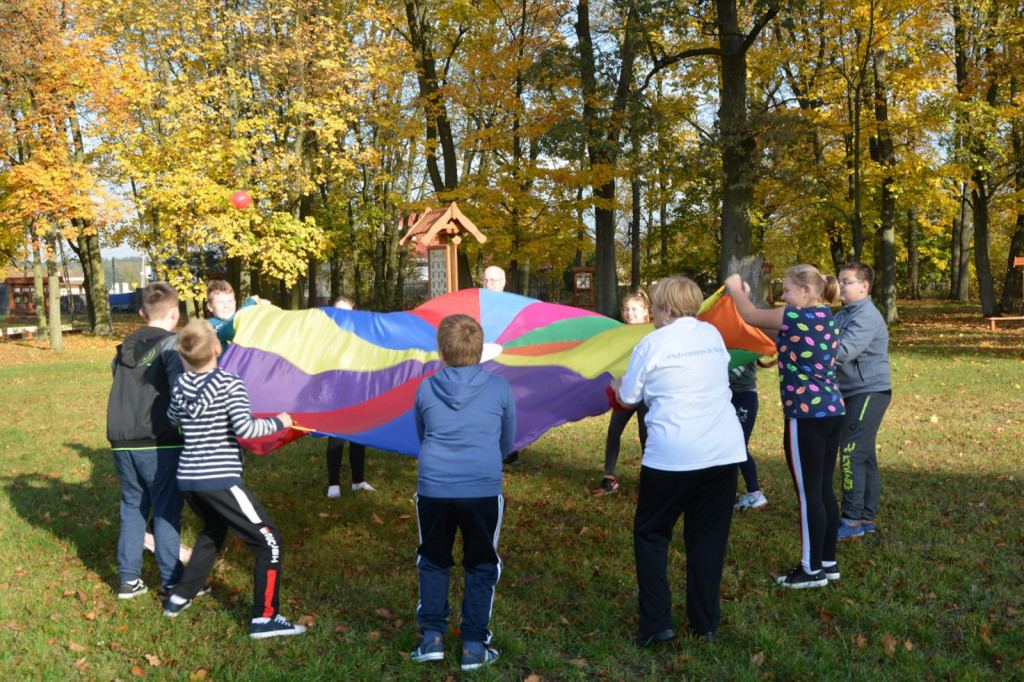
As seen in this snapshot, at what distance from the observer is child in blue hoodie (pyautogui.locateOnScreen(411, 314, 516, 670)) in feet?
13.6

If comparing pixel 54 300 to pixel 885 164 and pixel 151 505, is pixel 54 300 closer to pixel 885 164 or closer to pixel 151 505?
pixel 151 505

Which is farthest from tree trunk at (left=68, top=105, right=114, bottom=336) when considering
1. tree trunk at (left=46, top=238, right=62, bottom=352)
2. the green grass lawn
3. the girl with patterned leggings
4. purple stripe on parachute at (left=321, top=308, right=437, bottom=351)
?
the girl with patterned leggings

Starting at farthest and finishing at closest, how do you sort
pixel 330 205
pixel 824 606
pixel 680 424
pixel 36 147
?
1. pixel 330 205
2. pixel 36 147
3. pixel 824 606
4. pixel 680 424

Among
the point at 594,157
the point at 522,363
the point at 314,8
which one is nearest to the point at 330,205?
the point at 314,8

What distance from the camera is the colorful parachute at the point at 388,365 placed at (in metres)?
5.50

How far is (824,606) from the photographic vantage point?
200 inches

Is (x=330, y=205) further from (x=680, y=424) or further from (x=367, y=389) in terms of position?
(x=680, y=424)

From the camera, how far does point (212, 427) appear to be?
183 inches

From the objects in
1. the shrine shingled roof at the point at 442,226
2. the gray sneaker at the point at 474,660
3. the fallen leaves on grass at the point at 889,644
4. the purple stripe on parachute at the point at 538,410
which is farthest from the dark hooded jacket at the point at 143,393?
the shrine shingled roof at the point at 442,226

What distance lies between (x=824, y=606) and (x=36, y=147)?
881 inches

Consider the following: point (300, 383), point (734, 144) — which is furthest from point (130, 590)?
point (734, 144)

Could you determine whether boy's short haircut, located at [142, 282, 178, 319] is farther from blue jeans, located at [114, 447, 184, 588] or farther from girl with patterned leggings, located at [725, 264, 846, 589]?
girl with patterned leggings, located at [725, 264, 846, 589]

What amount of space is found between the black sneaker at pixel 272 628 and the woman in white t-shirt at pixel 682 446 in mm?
2086

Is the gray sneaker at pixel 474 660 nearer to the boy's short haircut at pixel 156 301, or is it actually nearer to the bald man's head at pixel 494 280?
the boy's short haircut at pixel 156 301
